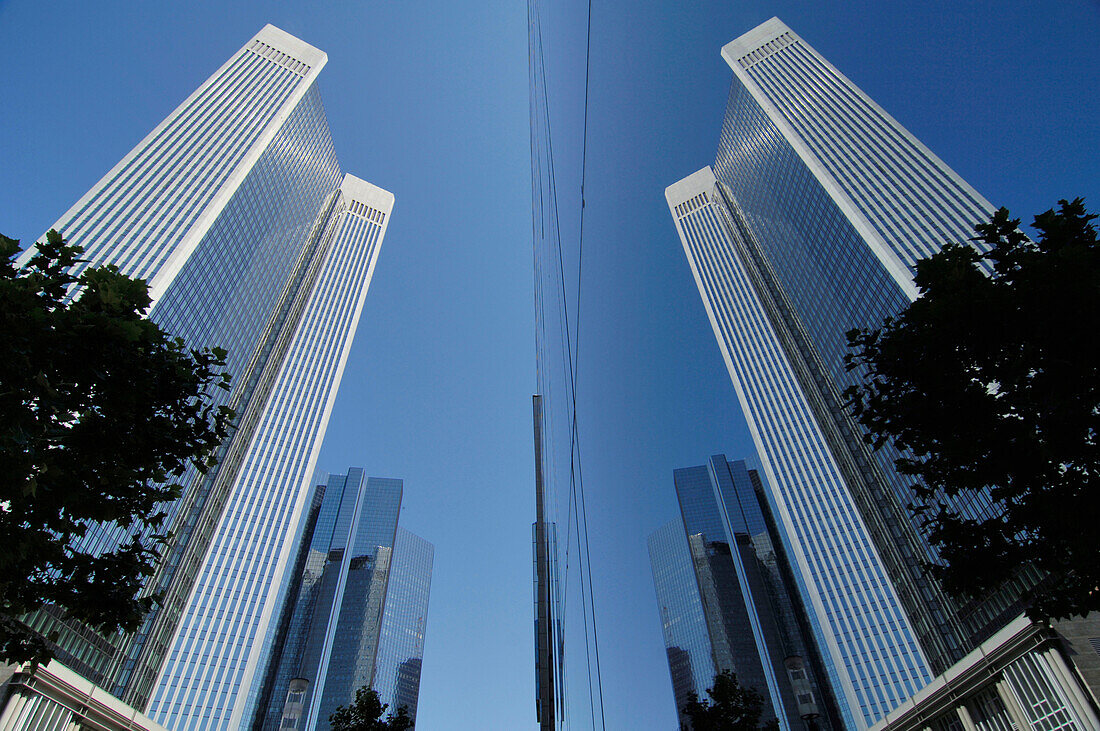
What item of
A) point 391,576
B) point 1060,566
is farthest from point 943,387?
point 391,576

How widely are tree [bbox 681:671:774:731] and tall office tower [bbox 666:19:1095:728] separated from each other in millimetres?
49935

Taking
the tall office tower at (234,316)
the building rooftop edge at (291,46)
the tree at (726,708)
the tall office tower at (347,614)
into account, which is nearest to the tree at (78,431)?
the tree at (726,708)

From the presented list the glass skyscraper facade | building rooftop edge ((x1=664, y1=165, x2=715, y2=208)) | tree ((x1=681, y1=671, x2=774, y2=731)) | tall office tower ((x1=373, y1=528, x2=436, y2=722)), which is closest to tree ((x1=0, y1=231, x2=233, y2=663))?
the glass skyscraper facade

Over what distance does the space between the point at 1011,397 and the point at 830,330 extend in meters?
70.1

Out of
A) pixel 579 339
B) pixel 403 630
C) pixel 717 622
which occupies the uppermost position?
pixel 403 630

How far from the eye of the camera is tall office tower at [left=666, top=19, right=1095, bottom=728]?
6266 cm

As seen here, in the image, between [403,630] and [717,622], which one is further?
[403,630]

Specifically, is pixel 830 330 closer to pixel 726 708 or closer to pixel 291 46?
pixel 726 708

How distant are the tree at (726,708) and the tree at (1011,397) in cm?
256

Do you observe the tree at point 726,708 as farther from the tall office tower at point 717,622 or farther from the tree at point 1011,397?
the tree at point 1011,397

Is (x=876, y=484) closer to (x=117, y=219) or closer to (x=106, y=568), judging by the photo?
(x=106, y=568)

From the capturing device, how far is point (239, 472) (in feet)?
312

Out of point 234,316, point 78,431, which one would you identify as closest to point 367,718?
point 78,431

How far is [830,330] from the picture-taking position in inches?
2790
